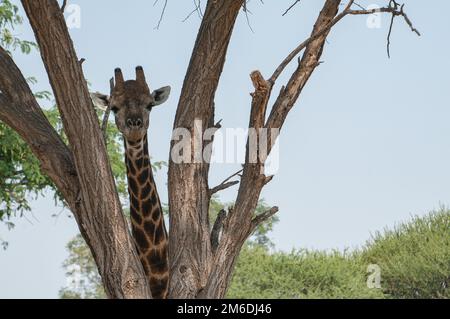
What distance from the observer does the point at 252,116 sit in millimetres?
6305

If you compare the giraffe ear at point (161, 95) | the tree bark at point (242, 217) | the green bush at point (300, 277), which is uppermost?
the green bush at point (300, 277)

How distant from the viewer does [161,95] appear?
278 inches

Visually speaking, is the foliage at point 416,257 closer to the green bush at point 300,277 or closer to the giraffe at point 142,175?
the green bush at point 300,277

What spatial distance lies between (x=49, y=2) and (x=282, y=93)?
190 cm

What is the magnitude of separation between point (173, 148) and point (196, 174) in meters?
0.27

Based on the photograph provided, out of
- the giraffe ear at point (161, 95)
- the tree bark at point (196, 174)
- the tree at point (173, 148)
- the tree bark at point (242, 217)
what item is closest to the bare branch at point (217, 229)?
the tree at point (173, 148)

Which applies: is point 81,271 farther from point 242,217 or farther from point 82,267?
point 242,217

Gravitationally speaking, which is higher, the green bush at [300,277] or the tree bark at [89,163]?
the green bush at [300,277]

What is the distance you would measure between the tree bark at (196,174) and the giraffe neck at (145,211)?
0.49 meters

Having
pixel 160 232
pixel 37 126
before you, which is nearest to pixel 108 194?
pixel 37 126

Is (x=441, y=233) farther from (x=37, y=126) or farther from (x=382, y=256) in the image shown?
(x=37, y=126)

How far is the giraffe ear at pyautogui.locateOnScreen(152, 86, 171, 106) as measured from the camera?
7.03m

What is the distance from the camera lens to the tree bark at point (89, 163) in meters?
5.89

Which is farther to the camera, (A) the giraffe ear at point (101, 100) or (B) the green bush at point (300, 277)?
(B) the green bush at point (300, 277)
